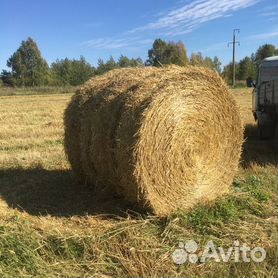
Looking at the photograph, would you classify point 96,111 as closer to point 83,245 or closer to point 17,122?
point 83,245

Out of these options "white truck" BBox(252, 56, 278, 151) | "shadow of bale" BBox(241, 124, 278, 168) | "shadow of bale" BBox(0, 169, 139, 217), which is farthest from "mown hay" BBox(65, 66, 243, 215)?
"white truck" BBox(252, 56, 278, 151)

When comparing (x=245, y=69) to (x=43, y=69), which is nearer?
(x=245, y=69)

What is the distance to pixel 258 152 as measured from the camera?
8898mm

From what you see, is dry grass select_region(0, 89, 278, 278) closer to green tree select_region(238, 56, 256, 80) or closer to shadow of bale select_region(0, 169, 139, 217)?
shadow of bale select_region(0, 169, 139, 217)

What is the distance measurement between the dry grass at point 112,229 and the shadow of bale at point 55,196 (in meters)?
0.01

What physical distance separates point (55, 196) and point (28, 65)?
71726mm

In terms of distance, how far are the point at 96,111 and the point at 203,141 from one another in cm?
147

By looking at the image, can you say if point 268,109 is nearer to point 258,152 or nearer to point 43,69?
point 258,152

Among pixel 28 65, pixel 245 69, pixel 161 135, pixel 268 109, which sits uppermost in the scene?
pixel 28 65

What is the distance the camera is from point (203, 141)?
6.06 meters

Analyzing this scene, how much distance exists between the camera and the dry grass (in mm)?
4293

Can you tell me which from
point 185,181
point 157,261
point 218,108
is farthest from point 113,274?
point 218,108

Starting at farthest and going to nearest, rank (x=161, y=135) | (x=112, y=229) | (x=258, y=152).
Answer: (x=258, y=152)
(x=161, y=135)
(x=112, y=229)

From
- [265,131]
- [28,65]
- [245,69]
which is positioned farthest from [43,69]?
[265,131]
